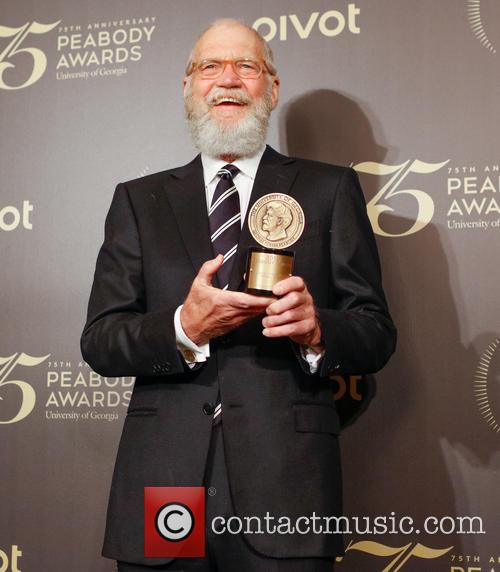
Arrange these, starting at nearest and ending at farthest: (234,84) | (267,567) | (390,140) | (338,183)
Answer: (267,567), (338,183), (234,84), (390,140)

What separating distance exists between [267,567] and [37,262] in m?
1.46

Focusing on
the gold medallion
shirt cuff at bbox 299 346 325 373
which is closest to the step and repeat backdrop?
shirt cuff at bbox 299 346 325 373

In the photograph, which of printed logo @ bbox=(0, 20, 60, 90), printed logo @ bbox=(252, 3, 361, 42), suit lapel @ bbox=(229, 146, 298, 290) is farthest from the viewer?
printed logo @ bbox=(0, 20, 60, 90)

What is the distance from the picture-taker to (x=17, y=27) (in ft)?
9.14

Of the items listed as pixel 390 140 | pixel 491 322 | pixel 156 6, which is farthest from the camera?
pixel 156 6

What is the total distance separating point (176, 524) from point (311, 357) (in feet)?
1.43

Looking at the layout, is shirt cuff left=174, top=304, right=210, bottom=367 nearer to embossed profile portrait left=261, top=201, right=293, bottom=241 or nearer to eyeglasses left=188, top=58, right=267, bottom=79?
embossed profile portrait left=261, top=201, right=293, bottom=241

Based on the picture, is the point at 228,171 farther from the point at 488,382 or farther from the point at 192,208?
the point at 488,382

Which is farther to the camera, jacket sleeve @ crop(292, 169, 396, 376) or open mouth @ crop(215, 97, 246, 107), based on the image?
open mouth @ crop(215, 97, 246, 107)

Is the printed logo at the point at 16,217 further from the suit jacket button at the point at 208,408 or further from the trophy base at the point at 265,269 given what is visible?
the trophy base at the point at 265,269

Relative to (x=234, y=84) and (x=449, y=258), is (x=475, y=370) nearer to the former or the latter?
(x=449, y=258)

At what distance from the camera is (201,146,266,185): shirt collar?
193 cm

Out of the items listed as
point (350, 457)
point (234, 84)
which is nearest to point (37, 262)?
point (234, 84)

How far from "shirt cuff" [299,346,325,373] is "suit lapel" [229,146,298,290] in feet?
0.63
